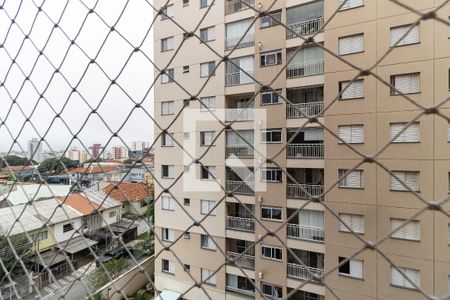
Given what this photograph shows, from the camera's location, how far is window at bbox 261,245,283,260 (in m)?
2.89

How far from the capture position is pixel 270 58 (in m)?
2.86

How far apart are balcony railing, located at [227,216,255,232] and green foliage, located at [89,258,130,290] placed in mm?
1388

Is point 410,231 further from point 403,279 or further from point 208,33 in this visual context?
point 208,33

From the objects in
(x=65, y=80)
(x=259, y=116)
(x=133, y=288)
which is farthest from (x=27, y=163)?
(x=133, y=288)

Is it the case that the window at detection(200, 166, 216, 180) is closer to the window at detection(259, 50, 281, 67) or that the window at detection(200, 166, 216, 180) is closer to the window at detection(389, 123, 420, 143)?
the window at detection(259, 50, 281, 67)

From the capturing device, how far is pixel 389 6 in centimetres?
225

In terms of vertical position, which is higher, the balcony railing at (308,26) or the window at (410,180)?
the balcony railing at (308,26)

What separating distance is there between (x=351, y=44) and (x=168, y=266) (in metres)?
3.07

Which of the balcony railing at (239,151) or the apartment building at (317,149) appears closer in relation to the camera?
the apartment building at (317,149)

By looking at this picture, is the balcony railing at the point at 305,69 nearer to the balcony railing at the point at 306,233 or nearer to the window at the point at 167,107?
the window at the point at 167,107

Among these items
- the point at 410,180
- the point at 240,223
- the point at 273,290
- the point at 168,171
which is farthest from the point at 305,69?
the point at 273,290

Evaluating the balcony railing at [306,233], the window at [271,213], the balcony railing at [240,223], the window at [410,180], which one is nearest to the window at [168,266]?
the balcony railing at [240,223]

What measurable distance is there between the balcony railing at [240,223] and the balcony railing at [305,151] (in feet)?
2.60

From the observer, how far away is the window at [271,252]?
9.49 ft
